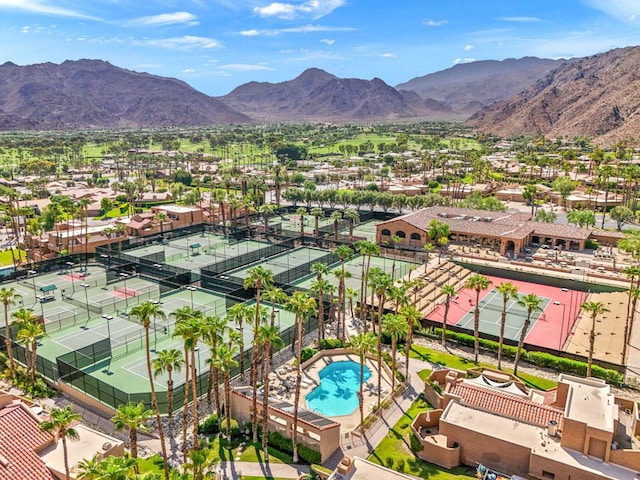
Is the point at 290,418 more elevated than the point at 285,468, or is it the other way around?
the point at 290,418

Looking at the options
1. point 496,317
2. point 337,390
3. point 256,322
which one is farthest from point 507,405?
point 496,317

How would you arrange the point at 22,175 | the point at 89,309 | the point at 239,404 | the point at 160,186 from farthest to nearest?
the point at 22,175, the point at 160,186, the point at 89,309, the point at 239,404

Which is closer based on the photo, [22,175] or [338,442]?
[338,442]

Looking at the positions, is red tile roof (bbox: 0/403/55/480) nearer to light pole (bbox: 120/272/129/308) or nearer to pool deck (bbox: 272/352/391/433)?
pool deck (bbox: 272/352/391/433)

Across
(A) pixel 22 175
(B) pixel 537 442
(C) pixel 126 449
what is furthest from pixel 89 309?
(A) pixel 22 175

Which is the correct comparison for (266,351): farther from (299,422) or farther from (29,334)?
(29,334)

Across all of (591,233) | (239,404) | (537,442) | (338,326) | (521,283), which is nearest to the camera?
(537,442)

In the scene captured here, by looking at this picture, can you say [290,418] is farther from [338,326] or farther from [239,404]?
[338,326]

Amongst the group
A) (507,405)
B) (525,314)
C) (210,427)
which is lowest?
(210,427)
